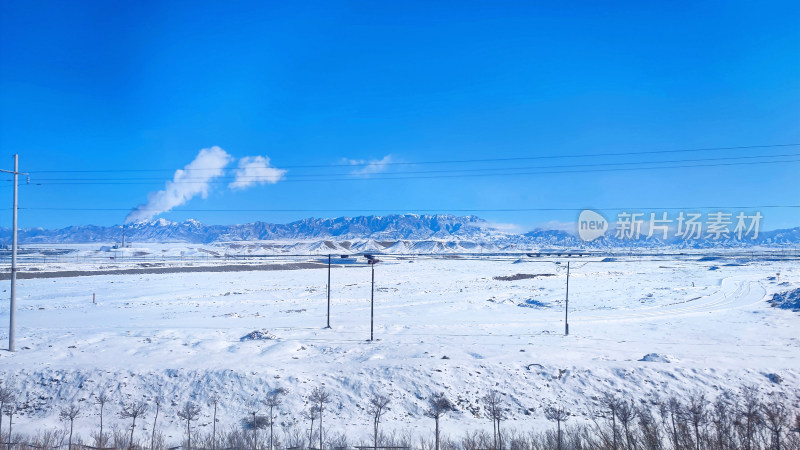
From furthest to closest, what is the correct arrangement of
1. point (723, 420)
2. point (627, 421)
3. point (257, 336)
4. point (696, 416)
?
point (257, 336) → point (627, 421) → point (723, 420) → point (696, 416)

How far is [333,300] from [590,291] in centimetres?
2948

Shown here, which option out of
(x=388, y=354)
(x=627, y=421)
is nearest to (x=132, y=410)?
(x=388, y=354)

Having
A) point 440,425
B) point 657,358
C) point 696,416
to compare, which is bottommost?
point 440,425

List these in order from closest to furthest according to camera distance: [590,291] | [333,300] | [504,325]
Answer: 1. [504,325]
2. [333,300]
3. [590,291]

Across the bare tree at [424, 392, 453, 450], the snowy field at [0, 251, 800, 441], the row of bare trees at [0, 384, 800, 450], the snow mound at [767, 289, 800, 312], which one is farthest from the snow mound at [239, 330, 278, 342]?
the snow mound at [767, 289, 800, 312]

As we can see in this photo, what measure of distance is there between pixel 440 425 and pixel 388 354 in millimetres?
6264

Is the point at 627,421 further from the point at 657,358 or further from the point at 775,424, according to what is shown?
the point at 657,358

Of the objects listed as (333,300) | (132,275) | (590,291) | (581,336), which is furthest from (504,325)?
(132,275)

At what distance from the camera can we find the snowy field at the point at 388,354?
17281mm

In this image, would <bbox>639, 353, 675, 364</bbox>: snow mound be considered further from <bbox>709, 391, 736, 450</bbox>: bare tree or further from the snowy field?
<bbox>709, 391, 736, 450</bbox>: bare tree

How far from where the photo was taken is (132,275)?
6331 cm

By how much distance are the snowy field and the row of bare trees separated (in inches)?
14.9

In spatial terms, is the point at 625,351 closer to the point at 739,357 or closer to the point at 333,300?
the point at 739,357

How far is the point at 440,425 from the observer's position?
51.8 feet
